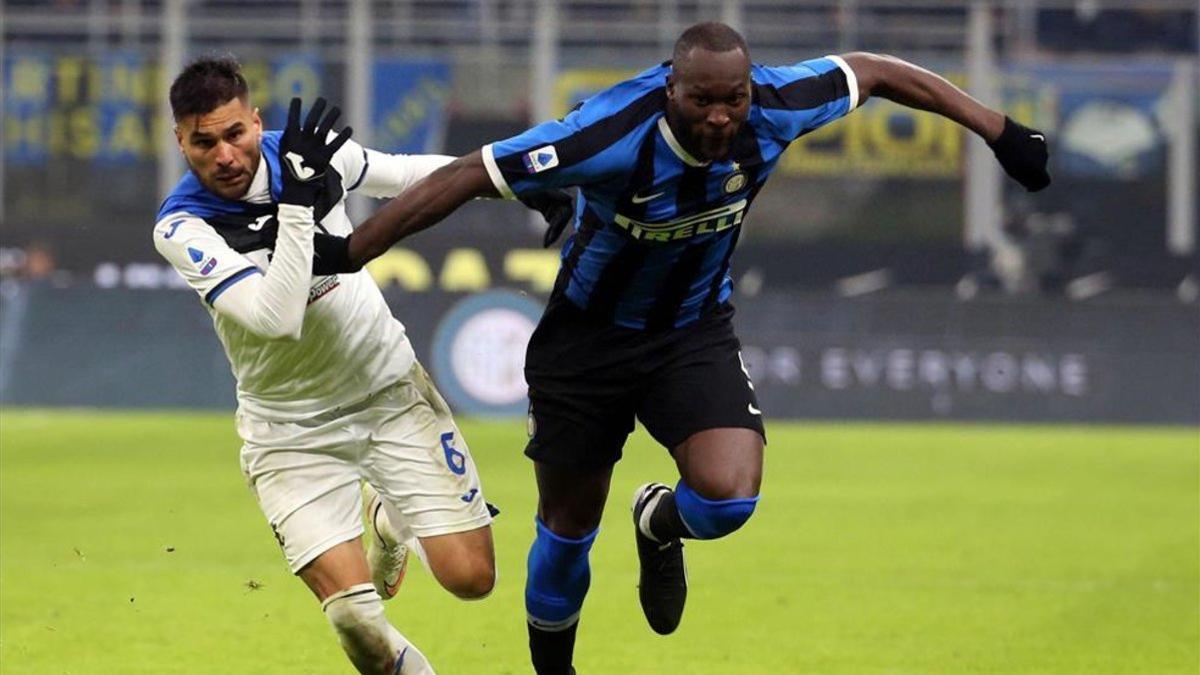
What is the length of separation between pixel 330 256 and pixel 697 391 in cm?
136

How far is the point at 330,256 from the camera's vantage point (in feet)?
21.1

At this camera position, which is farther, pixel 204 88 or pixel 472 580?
pixel 472 580

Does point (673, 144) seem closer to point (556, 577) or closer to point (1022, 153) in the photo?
point (1022, 153)

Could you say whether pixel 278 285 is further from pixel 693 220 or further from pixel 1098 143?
pixel 1098 143

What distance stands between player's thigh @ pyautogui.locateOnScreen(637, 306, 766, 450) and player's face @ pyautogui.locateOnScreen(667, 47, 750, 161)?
869 mm

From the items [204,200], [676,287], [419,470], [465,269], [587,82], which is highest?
[204,200]

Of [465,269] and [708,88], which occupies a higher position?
[708,88]

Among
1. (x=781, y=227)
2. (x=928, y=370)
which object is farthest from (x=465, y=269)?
(x=781, y=227)

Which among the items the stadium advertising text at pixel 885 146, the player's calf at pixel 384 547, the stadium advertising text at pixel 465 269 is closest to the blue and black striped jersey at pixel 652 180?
the player's calf at pixel 384 547

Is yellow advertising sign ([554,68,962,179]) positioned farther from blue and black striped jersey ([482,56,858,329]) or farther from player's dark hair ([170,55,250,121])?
player's dark hair ([170,55,250,121])

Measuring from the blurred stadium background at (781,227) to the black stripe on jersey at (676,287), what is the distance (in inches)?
321

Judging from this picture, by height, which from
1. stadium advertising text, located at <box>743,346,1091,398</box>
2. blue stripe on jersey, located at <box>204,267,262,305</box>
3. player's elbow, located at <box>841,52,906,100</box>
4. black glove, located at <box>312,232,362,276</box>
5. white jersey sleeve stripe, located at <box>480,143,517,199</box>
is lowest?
stadium advertising text, located at <box>743,346,1091,398</box>

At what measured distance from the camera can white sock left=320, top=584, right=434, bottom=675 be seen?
21.8 ft

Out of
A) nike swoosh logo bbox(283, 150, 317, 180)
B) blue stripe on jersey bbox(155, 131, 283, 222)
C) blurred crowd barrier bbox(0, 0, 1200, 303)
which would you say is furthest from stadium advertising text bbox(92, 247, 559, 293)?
nike swoosh logo bbox(283, 150, 317, 180)
